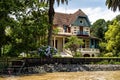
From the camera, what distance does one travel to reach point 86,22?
60750mm

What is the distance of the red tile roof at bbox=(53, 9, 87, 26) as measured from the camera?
5801cm

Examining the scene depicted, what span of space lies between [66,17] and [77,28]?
301 cm

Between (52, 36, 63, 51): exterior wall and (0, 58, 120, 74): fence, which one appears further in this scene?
(52, 36, 63, 51): exterior wall

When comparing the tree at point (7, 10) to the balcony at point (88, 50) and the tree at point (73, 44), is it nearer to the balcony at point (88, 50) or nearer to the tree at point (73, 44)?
the tree at point (73, 44)

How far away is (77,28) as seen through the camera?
59.3m

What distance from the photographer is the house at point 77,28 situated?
2197 inches

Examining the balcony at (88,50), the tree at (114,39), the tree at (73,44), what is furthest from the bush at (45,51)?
the balcony at (88,50)

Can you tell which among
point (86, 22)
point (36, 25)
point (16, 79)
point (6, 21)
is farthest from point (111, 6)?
point (16, 79)

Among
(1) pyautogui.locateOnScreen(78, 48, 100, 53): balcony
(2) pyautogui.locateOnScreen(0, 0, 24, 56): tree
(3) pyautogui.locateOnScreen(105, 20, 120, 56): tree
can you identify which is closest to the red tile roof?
(1) pyautogui.locateOnScreen(78, 48, 100, 53): balcony

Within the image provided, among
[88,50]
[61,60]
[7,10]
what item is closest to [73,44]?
[88,50]

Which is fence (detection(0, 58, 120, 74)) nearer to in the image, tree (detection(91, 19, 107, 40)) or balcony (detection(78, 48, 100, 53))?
balcony (detection(78, 48, 100, 53))

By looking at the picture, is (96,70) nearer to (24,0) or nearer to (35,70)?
(35,70)

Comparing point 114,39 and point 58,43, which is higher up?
point 114,39

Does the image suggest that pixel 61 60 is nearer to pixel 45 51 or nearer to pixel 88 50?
pixel 45 51
